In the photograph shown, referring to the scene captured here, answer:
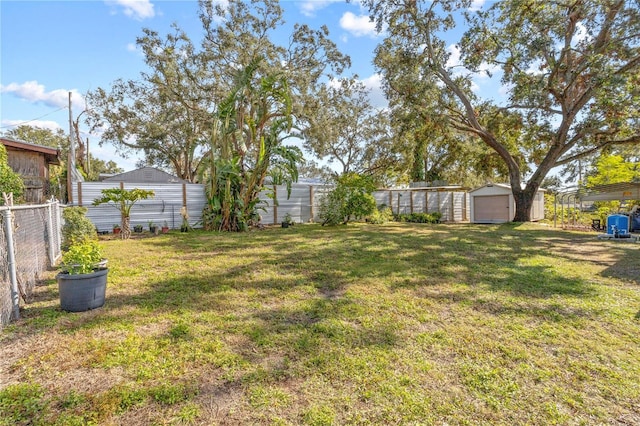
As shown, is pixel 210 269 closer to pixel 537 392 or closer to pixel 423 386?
pixel 423 386

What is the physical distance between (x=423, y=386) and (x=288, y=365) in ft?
3.06

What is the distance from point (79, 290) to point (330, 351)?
8.68 ft

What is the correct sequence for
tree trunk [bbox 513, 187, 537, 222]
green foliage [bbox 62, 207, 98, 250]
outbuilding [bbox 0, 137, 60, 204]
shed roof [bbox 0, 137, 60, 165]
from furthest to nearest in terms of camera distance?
tree trunk [bbox 513, 187, 537, 222] < outbuilding [bbox 0, 137, 60, 204] < shed roof [bbox 0, 137, 60, 165] < green foliage [bbox 62, 207, 98, 250]

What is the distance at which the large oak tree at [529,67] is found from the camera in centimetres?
1080

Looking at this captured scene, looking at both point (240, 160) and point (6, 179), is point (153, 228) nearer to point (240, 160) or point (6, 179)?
point (240, 160)

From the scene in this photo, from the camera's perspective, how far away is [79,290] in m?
3.19

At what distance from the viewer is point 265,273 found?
479 centimetres

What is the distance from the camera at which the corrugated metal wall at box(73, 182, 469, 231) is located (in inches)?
387

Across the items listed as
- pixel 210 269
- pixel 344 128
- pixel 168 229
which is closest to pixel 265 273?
pixel 210 269

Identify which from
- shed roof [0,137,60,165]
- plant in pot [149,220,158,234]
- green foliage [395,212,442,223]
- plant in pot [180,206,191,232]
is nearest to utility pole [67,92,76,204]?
shed roof [0,137,60,165]

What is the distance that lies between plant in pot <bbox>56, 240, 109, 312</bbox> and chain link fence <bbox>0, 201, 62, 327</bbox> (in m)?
0.38

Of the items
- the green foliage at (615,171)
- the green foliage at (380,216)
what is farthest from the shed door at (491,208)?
the green foliage at (380,216)

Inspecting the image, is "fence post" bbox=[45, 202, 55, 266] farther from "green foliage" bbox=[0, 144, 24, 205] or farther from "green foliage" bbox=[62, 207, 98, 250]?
"green foliage" bbox=[0, 144, 24, 205]

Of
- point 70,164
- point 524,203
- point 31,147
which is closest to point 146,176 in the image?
point 70,164
